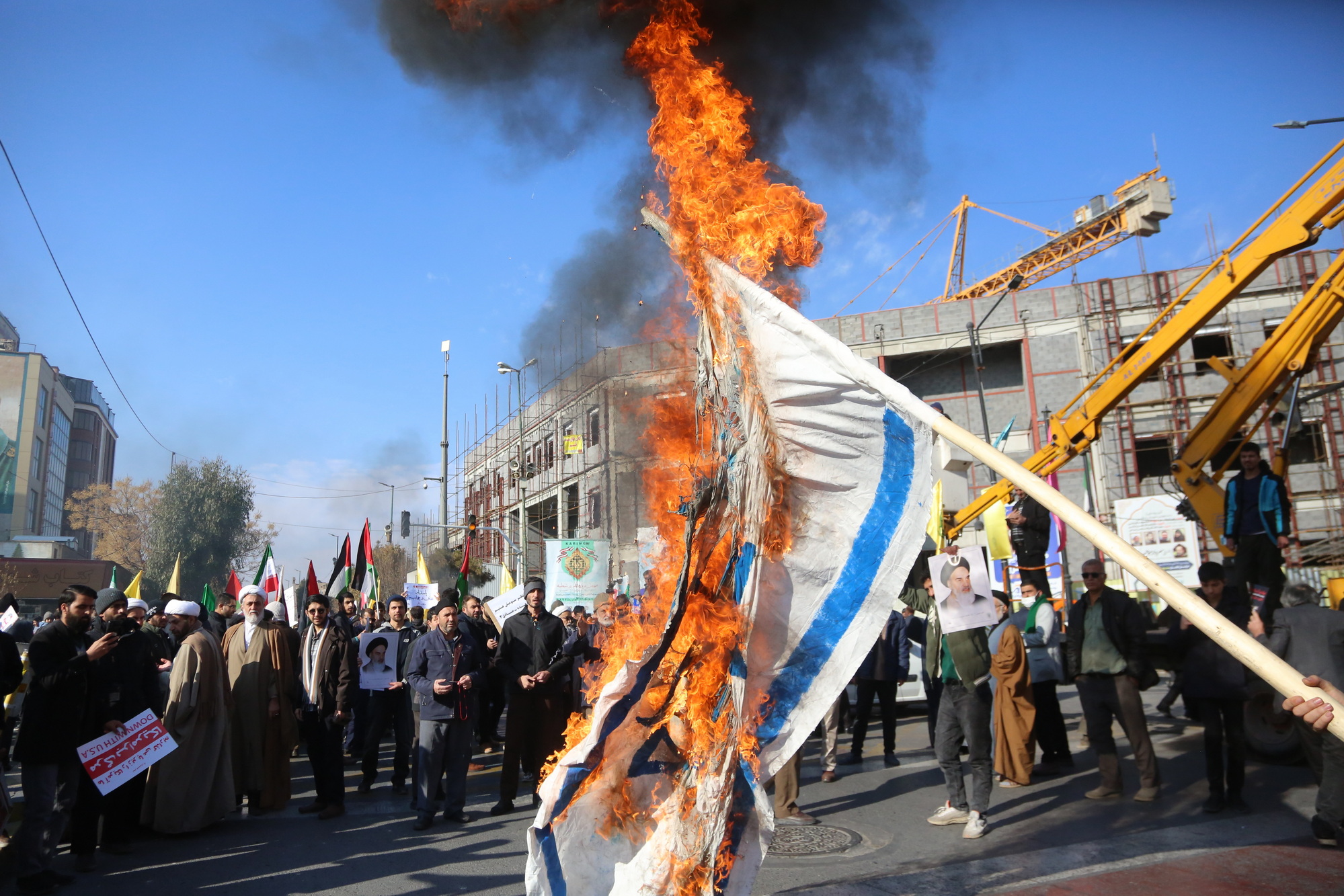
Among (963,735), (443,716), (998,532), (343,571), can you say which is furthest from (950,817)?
(343,571)

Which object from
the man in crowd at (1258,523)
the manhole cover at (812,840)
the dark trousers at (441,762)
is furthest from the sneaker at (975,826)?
the man in crowd at (1258,523)

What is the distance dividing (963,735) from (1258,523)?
4.54 m

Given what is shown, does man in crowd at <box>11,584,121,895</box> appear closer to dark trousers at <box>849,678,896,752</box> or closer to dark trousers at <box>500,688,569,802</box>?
dark trousers at <box>500,688,569,802</box>

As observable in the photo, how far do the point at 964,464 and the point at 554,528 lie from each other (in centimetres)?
2672

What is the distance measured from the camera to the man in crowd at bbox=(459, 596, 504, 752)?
34.1ft

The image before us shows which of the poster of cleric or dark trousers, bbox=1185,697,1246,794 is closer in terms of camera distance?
the poster of cleric

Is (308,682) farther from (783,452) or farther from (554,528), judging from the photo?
(554,528)

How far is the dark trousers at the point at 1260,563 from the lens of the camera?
9.20 meters

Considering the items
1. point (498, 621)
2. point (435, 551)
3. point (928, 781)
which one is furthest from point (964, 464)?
point (435, 551)

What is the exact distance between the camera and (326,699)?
823 centimetres

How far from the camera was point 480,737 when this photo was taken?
12094 mm

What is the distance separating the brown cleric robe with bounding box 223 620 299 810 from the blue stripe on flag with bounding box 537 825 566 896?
565 centimetres

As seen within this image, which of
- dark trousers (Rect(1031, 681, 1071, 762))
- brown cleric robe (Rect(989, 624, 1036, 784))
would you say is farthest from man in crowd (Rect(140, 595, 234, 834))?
dark trousers (Rect(1031, 681, 1071, 762))

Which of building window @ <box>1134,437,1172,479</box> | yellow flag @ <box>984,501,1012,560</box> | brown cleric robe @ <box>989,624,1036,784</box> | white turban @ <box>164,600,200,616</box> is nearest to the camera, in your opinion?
brown cleric robe @ <box>989,624,1036,784</box>
